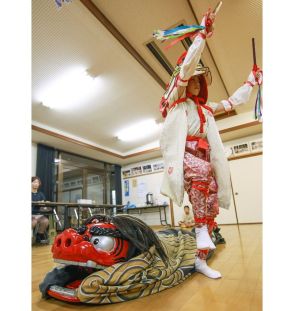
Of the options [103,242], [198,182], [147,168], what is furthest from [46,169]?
[198,182]

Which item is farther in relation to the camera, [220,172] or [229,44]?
[229,44]

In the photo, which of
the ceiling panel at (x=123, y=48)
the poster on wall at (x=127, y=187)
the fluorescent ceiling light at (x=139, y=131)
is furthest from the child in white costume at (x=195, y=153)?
the poster on wall at (x=127, y=187)

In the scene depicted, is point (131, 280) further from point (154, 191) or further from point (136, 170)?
point (136, 170)

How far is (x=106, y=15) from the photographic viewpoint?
2.53 m

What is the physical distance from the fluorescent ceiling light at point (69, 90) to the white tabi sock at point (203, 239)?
9.75ft

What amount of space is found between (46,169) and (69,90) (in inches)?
93.6

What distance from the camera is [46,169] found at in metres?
5.39

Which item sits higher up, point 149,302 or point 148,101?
point 148,101

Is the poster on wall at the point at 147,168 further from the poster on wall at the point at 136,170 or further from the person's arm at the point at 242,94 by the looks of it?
the person's arm at the point at 242,94

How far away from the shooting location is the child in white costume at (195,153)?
1.26 metres

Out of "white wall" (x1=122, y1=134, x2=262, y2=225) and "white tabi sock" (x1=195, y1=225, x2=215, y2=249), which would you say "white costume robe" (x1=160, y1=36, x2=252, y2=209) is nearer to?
"white tabi sock" (x1=195, y1=225, x2=215, y2=249)

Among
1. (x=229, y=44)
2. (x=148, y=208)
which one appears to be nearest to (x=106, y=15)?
(x=229, y=44)
